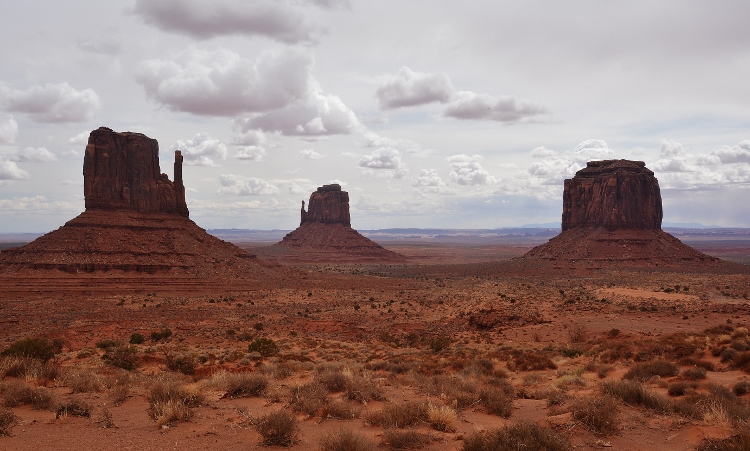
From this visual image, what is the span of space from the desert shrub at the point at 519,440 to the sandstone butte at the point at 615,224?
81.5m

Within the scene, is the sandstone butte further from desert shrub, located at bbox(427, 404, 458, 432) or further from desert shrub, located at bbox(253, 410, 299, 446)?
desert shrub, located at bbox(253, 410, 299, 446)

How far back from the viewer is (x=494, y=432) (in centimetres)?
782

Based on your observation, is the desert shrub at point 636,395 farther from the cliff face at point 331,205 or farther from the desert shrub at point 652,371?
the cliff face at point 331,205

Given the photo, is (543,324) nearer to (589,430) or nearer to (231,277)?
(589,430)

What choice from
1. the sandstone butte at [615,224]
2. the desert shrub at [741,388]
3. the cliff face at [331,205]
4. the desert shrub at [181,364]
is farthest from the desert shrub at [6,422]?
the cliff face at [331,205]

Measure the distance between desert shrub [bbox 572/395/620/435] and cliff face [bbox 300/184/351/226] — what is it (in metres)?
146

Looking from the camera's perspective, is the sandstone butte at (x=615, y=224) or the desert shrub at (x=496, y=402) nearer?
the desert shrub at (x=496, y=402)

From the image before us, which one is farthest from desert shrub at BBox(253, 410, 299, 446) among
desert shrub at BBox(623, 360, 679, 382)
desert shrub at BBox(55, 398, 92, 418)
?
desert shrub at BBox(623, 360, 679, 382)

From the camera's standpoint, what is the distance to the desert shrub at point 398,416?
8953 mm

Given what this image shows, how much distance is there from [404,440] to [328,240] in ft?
451

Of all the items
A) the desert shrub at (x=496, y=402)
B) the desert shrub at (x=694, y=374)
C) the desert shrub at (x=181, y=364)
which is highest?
the desert shrub at (x=496, y=402)

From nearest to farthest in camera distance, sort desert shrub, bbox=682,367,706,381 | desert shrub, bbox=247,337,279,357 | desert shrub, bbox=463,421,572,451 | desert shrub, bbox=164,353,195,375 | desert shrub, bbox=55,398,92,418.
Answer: desert shrub, bbox=463,421,572,451 → desert shrub, bbox=55,398,92,418 → desert shrub, bbox=682,367,706,381 → desert shrub, bbox=164,353,195,375 → desert shrub, bbox=247,337,279,357

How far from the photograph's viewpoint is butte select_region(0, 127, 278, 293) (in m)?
54.4

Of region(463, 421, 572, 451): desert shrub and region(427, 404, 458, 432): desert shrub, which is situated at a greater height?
region(463, 421, 572, 451): desert shrub
